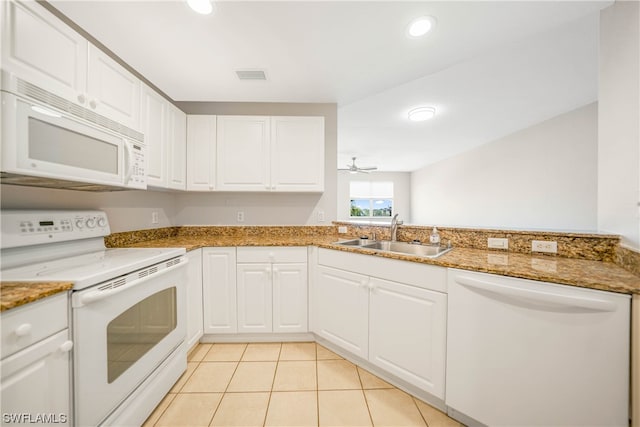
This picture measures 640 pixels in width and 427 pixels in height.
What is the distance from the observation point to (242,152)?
2301 mm

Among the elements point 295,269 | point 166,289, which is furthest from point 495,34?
point 166,289

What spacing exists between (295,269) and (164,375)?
1.08 m

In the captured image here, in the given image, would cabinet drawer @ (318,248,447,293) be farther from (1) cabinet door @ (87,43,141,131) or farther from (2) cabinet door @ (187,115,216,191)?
(1) cabinet door @ (87,43,141,131)

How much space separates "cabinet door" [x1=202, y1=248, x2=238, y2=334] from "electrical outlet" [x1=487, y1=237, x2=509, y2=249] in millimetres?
1978

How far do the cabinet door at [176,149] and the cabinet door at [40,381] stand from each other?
147cm

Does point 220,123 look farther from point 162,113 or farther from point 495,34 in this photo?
point 495,34

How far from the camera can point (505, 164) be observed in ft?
14.2

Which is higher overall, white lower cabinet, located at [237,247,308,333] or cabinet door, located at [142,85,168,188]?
cabinet door, located at [142,85,168,188]

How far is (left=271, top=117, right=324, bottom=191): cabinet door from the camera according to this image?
231 cm

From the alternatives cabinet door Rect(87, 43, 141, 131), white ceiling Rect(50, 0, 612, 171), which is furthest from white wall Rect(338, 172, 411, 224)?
cabinet door Rect(87, 43, 141, 131)

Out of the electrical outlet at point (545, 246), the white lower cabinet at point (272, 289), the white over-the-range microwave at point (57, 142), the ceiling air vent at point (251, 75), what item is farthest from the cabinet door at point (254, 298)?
the electrical outlet at point (545, 246)

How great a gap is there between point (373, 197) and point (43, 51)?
7417 millimetres

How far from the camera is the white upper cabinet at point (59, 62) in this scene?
37.9 inches

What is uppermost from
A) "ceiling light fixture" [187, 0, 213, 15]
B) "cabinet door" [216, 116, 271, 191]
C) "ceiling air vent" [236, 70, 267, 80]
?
"ceiling air vent" [236, 70, 267, 80]
